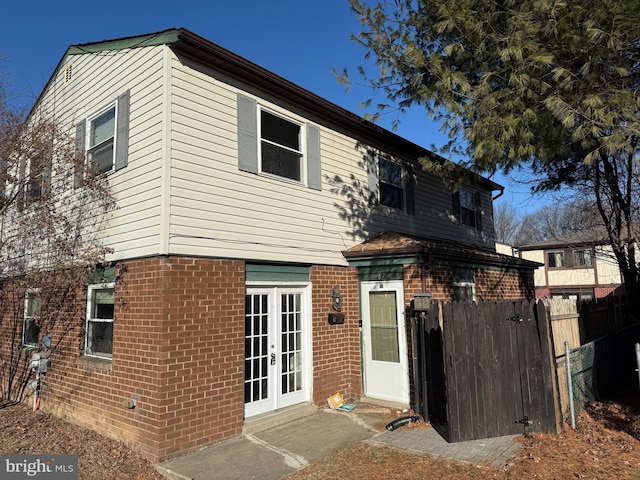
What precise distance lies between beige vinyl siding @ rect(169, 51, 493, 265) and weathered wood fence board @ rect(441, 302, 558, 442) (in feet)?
10.4

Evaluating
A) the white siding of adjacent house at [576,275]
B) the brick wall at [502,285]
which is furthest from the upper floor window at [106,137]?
the white siding of adjacent house at [576,275]

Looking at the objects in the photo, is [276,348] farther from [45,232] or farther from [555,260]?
[555,260]

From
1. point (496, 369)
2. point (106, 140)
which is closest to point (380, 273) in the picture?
point (496, 369)

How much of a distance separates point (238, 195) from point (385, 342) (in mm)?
4137

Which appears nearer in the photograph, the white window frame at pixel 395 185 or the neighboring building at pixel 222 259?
the neighboring building at pixel 222 259

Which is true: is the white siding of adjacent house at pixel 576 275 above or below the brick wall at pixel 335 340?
above

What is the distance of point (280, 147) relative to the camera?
8367 millimetres

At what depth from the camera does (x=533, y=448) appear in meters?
5.76

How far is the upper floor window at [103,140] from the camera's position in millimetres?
7758

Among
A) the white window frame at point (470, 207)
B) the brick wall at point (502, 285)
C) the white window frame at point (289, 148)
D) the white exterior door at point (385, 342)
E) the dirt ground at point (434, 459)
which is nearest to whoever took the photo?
the dirt ground at point (434, 459)

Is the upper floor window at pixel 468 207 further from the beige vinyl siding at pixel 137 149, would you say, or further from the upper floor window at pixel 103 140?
the upper floor window at pixel 103 140

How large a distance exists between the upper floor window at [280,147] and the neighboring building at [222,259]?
0.03m

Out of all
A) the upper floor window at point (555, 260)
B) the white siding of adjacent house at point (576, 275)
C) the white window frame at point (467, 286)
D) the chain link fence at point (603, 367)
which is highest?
the upper floor window at point (555, 260)

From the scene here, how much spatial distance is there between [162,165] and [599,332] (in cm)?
999
